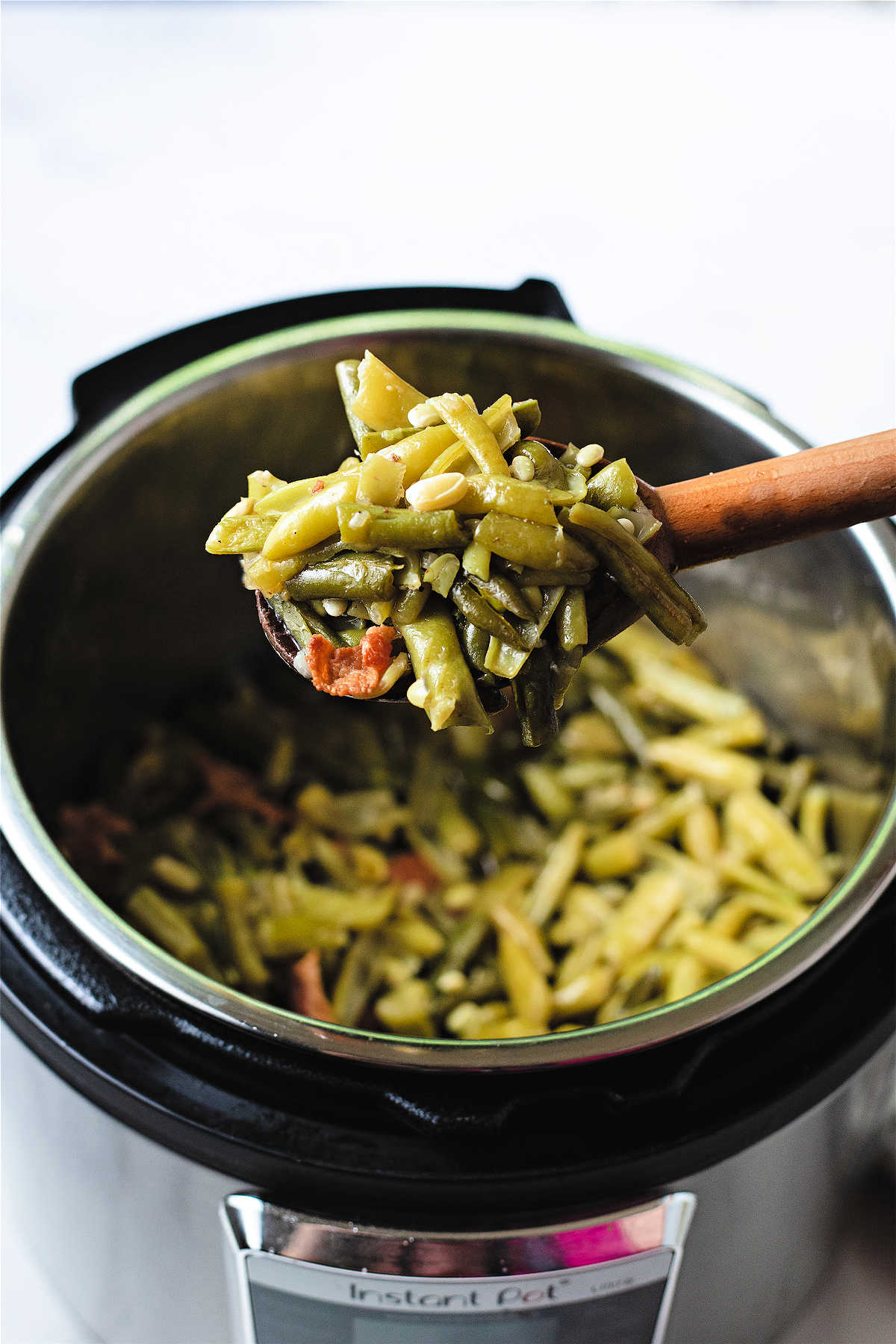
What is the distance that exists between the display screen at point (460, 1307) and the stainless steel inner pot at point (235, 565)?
729mm

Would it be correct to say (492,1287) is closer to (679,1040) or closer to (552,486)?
(679,1040)

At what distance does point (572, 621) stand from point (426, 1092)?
1.56ft

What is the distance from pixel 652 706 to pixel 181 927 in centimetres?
89

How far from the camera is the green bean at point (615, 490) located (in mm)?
1237

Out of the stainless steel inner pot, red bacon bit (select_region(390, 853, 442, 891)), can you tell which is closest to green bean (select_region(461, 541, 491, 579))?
the stainless steel inner pot

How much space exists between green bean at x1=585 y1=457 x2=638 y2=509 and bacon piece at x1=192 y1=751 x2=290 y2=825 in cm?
100

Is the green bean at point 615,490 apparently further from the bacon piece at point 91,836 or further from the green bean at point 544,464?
the bacon piece at point 91,836

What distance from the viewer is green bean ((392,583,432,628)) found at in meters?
1.21

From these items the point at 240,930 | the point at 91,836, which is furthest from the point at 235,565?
the point at 240,930

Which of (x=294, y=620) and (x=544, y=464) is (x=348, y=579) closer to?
(x=294, y=620)

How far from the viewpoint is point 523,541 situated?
3.84ft

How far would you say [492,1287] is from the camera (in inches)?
47.6

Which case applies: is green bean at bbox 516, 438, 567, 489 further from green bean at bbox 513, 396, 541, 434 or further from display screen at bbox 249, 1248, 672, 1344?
display screen at bbox 249, 1248, 672, 1344

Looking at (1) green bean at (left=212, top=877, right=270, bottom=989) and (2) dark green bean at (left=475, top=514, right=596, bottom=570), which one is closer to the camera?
(2) dark green bean at (left=475, top=514, right=596, bottom=570)
